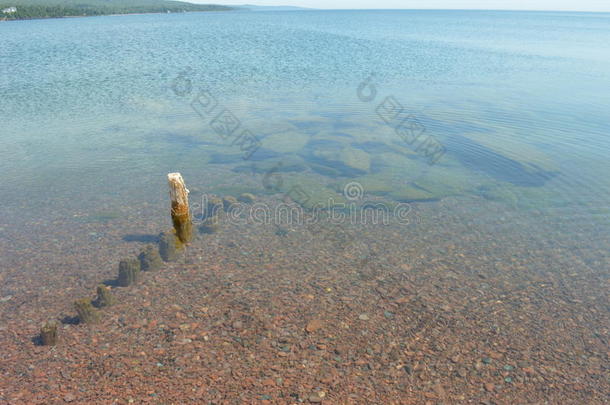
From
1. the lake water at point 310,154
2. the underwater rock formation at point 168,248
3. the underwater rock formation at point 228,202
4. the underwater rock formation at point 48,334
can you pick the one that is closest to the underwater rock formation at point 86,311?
the underwater rock formation at point 48,334

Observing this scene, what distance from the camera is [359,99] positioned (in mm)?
25828

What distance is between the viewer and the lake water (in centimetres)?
1120

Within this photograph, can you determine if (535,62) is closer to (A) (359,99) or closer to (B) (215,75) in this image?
(A) (359,99)

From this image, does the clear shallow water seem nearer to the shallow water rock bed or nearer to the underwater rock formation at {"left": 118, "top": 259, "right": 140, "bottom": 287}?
the shallow water rock bed

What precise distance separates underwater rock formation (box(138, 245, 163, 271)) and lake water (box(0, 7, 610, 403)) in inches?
46.0

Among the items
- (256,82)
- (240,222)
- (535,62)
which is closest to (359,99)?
(256,82)

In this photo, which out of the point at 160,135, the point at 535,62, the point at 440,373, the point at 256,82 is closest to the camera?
the point at 440,373

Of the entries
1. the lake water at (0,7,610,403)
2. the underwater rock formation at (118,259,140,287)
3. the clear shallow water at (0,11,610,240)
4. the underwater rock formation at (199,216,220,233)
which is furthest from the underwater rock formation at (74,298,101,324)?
the clear shallow water at (0,11,610,240)

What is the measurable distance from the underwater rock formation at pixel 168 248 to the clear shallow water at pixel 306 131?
378cm

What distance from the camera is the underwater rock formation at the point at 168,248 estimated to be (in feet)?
33.3

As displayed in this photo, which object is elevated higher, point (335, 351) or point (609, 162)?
point (609, 162)

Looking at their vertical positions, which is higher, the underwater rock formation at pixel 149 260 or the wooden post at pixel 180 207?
the wooden post at pixel 180 207

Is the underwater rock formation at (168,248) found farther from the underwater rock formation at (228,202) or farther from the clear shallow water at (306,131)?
the clear shallow water at (306,131)

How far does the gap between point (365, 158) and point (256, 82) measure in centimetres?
1539
